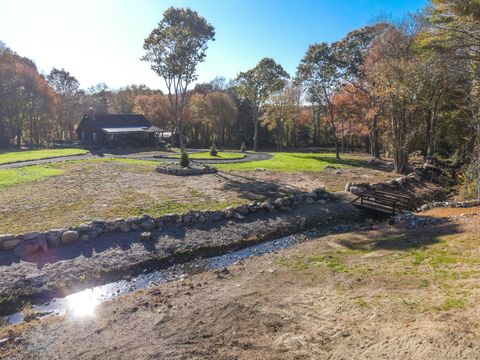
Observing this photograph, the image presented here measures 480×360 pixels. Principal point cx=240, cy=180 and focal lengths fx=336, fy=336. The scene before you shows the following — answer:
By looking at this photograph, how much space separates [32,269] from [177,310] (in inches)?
206

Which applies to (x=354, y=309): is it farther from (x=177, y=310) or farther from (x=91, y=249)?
(x=91, y=249)

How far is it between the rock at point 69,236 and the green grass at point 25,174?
10911 millimetres

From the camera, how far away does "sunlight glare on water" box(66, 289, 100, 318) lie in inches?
316

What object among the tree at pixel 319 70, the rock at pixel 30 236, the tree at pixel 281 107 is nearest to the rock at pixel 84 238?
the rock at pixel 30 236

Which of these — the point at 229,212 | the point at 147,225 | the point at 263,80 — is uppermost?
the point at 263,80

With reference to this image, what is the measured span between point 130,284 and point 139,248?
2018 mm

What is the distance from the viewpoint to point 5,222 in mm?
13219

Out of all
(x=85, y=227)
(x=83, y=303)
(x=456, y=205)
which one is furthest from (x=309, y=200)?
(x=83, y=303)

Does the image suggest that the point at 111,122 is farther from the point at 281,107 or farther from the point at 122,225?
the point at 122,225

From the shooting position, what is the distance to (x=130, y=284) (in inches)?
384

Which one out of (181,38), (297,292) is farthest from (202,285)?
(181,38)

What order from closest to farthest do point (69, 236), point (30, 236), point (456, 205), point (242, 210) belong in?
point (30, 236) < point (69, 236) < point (242, 210) < point (456, 205)

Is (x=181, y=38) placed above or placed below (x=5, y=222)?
above

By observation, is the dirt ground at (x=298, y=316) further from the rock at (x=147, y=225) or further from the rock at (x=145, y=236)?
the rock at (x=147, y=225)
